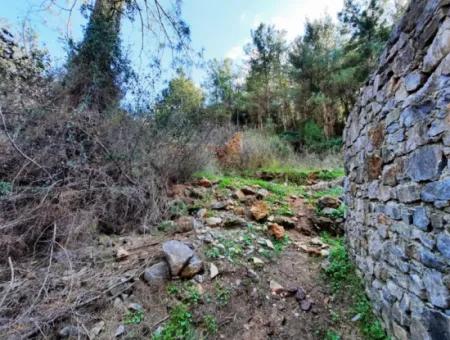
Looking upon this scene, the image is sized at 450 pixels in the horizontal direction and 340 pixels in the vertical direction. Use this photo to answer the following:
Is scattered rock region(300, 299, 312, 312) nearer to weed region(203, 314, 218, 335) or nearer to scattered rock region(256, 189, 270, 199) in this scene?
weed region(203, 314, 218, 335)

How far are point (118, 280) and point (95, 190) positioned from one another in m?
1.38

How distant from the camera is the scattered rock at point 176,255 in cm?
253

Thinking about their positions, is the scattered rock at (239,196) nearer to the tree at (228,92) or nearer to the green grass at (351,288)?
the green grass at (351,288)

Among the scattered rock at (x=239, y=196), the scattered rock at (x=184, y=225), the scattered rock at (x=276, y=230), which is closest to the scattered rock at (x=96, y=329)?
the scattered rock at (x=184, y=225)

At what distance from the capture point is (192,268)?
101 inches

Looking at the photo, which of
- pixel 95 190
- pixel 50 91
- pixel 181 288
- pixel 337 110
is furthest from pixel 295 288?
pixel 337 110

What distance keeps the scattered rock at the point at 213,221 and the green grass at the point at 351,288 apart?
1.38 metres

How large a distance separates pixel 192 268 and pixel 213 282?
24 cm

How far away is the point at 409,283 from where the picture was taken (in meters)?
1.58

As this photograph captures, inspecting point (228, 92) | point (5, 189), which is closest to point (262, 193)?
point (5, 189)

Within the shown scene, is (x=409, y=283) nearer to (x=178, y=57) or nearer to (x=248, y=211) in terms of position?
(x=248, y=211)

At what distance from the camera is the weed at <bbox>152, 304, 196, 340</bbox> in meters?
2.03

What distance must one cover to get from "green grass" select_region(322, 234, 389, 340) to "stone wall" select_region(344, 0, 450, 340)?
117 mm

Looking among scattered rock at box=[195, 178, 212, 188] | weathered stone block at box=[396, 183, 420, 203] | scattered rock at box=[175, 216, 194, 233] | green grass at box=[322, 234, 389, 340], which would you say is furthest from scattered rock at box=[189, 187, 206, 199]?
weathered stone block at box=[396, 183, 420, 203]
